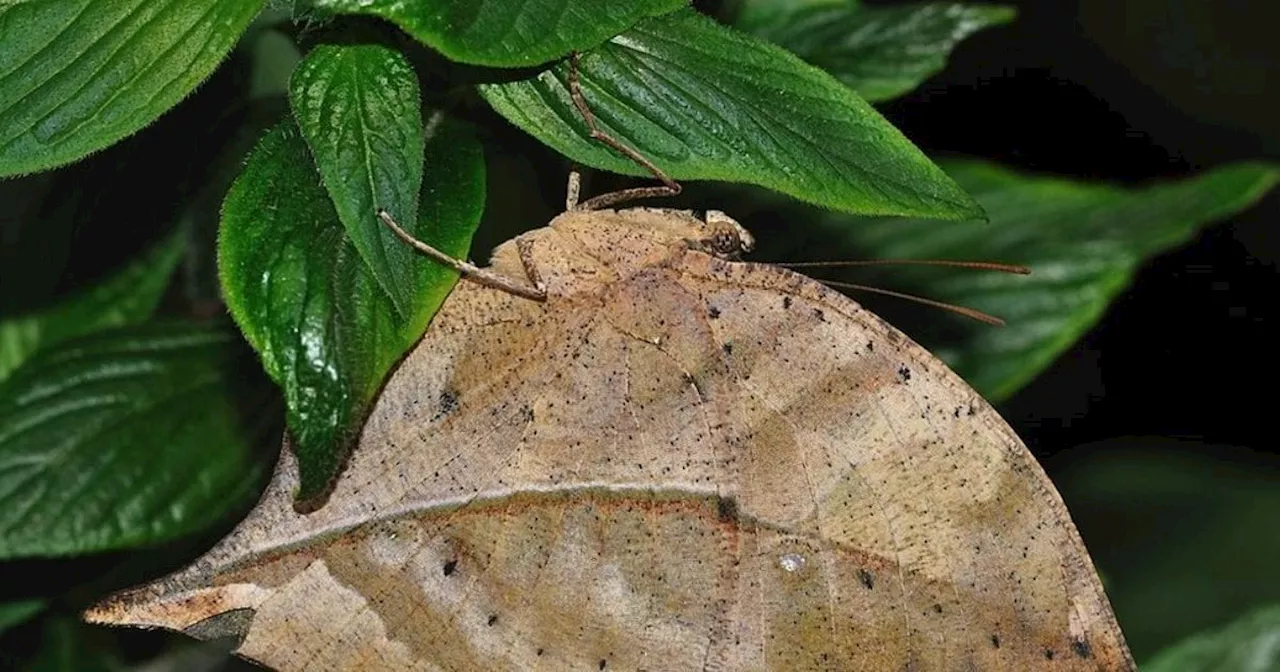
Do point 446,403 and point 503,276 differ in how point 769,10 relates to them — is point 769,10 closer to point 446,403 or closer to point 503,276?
point 503,276

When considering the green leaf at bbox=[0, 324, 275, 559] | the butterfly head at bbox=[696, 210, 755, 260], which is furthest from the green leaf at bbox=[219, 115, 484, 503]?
the green leaf at bbox=[0, 324, 275, 559]

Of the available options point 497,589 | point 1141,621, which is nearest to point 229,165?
point 497,589

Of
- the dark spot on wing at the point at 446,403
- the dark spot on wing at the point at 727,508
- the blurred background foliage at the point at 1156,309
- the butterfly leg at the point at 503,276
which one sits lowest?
the blurred background foliage at the point at 1156,309


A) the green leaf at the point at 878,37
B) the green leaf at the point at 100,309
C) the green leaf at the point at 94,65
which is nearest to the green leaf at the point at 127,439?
the green leaf at the point at 100,309

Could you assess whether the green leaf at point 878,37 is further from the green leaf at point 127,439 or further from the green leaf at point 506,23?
the green leaf at point 127,439

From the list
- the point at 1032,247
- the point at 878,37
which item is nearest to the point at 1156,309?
the point at 1032,247

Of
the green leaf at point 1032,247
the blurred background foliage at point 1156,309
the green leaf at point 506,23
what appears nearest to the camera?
the green leaf at point 506,23

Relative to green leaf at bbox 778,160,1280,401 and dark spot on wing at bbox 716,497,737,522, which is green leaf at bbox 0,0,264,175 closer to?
dark spot on wing at bbox 716,497,737,522
